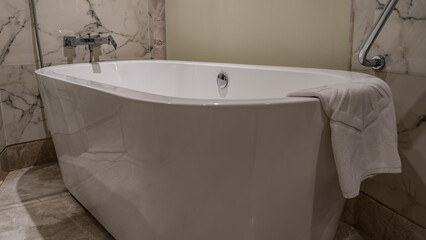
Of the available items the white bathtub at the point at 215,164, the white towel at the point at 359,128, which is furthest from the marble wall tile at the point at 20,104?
the white towel at the point at 359,128

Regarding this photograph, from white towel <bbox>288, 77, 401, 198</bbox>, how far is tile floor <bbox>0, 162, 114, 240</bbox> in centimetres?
90

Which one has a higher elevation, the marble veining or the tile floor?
the marble veining

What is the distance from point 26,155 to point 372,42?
6.23ft

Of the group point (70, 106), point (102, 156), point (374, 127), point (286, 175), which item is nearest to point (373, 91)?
point (374, 127)

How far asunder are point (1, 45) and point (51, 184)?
800mm

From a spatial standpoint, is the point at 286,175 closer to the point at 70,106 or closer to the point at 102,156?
the point at 102,156

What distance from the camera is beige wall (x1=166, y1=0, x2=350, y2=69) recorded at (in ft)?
4.44

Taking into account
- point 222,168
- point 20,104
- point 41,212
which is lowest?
point 41,212

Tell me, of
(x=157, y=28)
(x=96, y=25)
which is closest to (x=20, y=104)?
(x=96, y=25)

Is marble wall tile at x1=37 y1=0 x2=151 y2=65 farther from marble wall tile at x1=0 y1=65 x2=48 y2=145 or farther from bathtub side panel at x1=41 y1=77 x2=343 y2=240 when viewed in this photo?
bathtub side panel at x1=41 y1=77 x2=343 y2=240

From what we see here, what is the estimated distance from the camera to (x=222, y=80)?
1631mm

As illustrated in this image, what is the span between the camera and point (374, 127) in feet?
2.72

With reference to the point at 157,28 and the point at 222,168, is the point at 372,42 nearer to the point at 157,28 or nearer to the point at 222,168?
the point at 222,168

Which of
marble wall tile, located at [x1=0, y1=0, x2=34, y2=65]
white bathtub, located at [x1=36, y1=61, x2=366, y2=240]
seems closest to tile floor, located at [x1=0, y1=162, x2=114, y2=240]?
white bathtub, located at [x1=36, y1=61, x2=366, y2=240]
